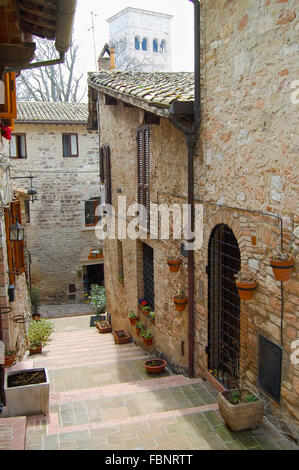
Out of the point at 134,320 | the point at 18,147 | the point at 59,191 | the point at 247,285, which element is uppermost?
the point at 18,147

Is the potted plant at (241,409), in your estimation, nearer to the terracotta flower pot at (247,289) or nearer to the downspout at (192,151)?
the terracotta flower pot at (247,289)

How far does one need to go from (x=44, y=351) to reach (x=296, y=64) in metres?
9.32

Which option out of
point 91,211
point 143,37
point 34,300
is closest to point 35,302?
point 34,300

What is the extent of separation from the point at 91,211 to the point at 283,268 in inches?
616

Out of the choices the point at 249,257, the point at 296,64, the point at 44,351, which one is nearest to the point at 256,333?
the point at 249,257

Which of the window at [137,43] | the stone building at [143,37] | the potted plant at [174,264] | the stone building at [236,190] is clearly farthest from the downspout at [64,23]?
the window at [137,43]

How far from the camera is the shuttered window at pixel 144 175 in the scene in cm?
910

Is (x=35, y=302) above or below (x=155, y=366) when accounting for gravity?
below

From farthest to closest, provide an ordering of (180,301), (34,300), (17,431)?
(34,300), (180,301), (17,431)

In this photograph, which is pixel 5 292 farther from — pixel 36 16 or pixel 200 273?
pixel 36 16

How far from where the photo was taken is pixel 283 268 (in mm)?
4426

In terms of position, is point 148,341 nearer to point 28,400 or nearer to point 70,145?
point 28,400

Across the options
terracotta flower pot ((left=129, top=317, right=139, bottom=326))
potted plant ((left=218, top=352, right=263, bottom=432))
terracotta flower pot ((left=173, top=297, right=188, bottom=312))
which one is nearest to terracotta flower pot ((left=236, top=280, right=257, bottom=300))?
potted plant ((left=218, top=352, right=263, bottom=432))

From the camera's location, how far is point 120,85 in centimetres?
943
